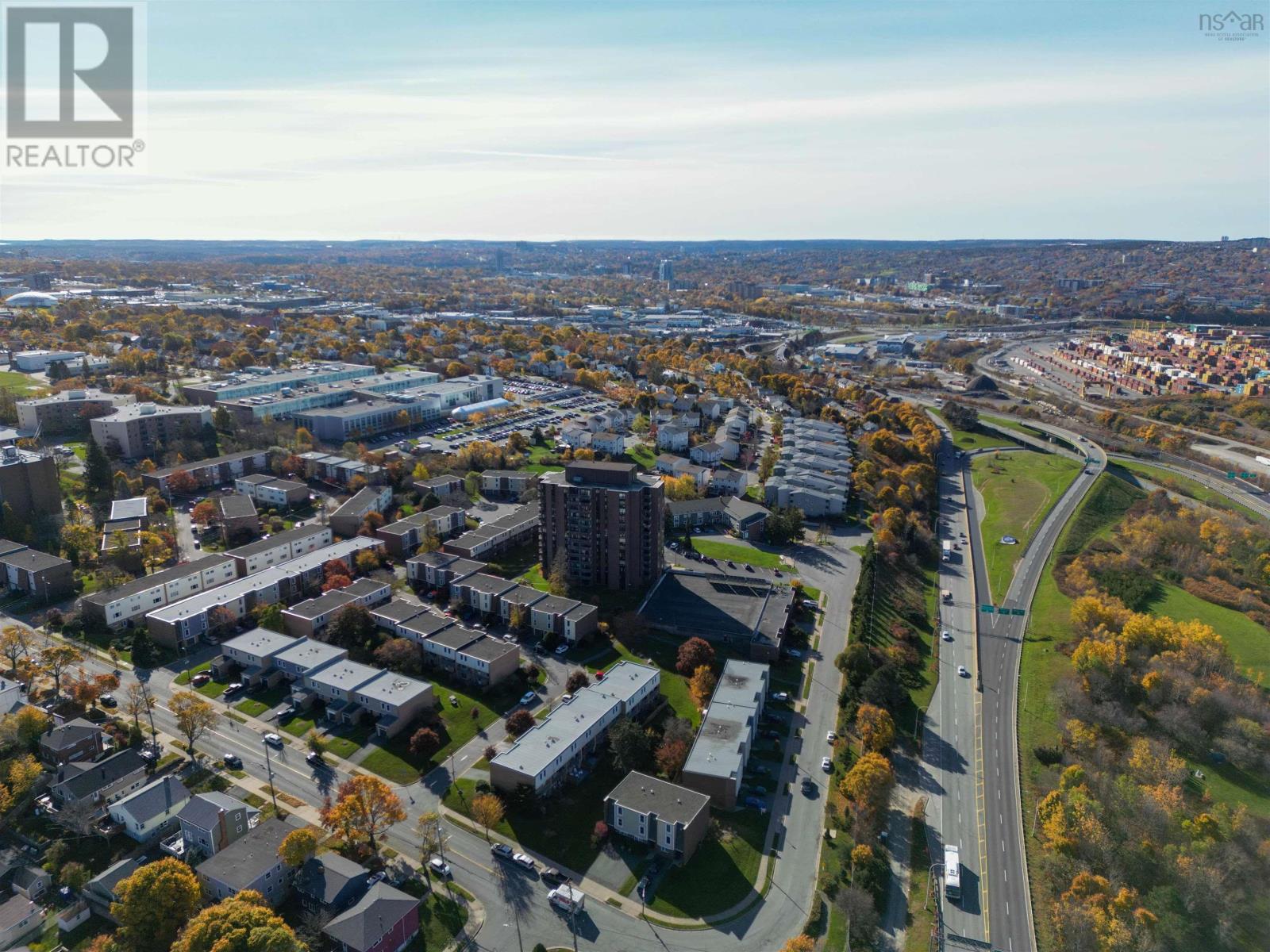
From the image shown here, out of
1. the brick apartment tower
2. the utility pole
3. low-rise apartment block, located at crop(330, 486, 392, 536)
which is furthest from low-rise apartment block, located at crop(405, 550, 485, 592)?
the utility pole

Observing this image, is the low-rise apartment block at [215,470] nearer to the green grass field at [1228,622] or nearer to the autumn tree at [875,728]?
the autumn tree at [875,728]

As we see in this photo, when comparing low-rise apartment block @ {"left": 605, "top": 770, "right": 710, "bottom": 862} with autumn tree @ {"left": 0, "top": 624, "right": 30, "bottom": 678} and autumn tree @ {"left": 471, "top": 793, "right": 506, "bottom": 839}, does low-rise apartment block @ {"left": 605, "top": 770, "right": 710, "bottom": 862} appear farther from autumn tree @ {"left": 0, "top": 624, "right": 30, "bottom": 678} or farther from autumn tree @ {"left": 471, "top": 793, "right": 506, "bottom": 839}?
autumn tree @ {"left": 0, "top": 624, "right": 30, "bottom": 678}

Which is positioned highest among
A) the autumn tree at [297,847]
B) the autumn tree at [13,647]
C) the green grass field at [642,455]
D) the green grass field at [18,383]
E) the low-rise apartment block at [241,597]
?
the green grass field at [18,383]

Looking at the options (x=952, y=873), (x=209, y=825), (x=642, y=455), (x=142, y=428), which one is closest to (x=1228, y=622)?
(x=952, y=873)

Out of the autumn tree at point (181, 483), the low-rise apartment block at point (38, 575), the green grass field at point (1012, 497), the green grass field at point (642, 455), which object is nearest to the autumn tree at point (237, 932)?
the low-rise apartment block at point (38, 575)

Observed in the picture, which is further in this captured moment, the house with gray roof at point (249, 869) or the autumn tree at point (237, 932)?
the house with gray roof at point (249, 869)

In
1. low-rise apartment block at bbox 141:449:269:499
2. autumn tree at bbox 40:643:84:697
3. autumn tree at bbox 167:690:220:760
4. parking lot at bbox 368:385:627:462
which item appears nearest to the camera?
autumn tree at bbox 167:690:220:760

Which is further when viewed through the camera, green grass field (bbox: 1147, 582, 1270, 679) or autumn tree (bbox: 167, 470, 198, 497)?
autumn tree (bbox: 167, 470, 198, 497)
